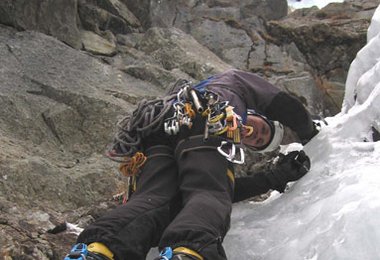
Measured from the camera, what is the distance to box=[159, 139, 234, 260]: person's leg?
2.07 m

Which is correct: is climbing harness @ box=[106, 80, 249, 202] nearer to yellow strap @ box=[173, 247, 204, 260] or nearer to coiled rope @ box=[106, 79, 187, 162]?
coiled rope @ box=[106, 79, 187, 162]

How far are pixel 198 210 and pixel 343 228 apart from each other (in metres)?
0.68

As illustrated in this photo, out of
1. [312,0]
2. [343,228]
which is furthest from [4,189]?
[312,0]

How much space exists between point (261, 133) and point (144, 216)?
1.30 m

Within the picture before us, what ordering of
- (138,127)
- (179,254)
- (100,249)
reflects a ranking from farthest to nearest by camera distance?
(138,127) → (100,249) → (179,254)

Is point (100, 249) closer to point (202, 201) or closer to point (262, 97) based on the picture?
point (202, 201)

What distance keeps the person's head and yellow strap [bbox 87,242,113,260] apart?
57.3 inches

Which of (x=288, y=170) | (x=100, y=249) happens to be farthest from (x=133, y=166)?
(x=288, y=170)

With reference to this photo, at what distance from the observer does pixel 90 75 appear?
5918 millimetres

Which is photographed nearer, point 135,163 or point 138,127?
point 135,163

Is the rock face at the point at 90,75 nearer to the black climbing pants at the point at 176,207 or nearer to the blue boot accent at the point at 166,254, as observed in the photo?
the black climbing pants at the point at 176,207

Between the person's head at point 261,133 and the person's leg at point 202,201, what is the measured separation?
565 mm

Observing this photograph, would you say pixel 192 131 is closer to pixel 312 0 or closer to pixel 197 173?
pixel 197 173

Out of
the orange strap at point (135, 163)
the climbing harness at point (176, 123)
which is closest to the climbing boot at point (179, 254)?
the climbing harness at point (176, 123)
